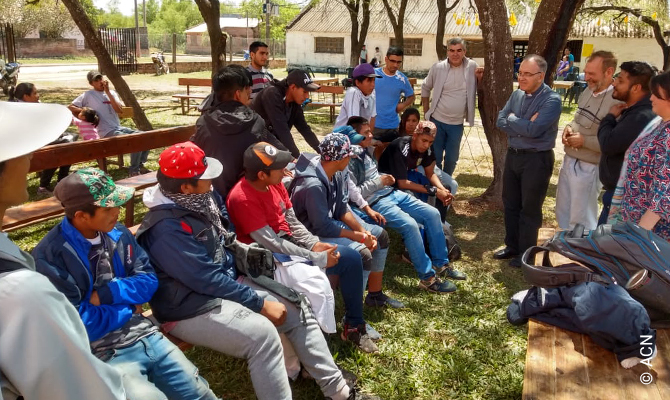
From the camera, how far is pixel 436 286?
4.62 meters

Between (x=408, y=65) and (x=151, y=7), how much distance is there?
278 feet

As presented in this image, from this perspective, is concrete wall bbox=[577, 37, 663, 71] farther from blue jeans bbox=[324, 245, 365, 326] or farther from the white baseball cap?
the white baseball cap

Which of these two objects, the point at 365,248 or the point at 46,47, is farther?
the point at 46,47

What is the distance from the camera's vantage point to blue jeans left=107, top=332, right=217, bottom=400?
241 centimetres

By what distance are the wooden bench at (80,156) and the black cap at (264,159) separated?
2.28 metres

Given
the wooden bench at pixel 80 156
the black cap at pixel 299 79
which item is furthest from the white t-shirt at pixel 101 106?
the black cap at pixel 299 79

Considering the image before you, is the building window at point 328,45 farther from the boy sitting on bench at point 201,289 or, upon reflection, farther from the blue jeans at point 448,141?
the boy sitting on bench at point 201,289

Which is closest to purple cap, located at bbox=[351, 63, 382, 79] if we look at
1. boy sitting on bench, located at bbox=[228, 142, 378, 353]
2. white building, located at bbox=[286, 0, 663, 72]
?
boy sitting on bench, located at bbox=[228, 142, 378, 353]

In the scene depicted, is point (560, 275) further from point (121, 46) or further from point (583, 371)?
point (121, 46)

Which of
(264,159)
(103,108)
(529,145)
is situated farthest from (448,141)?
(103,108)

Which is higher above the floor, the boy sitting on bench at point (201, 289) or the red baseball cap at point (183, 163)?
the red baseball cap at point (183, 163)

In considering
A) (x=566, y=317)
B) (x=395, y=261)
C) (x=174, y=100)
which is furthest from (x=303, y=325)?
(x=174, y=100)

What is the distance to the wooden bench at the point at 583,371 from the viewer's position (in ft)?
7.75

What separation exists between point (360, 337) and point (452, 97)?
361 cm
